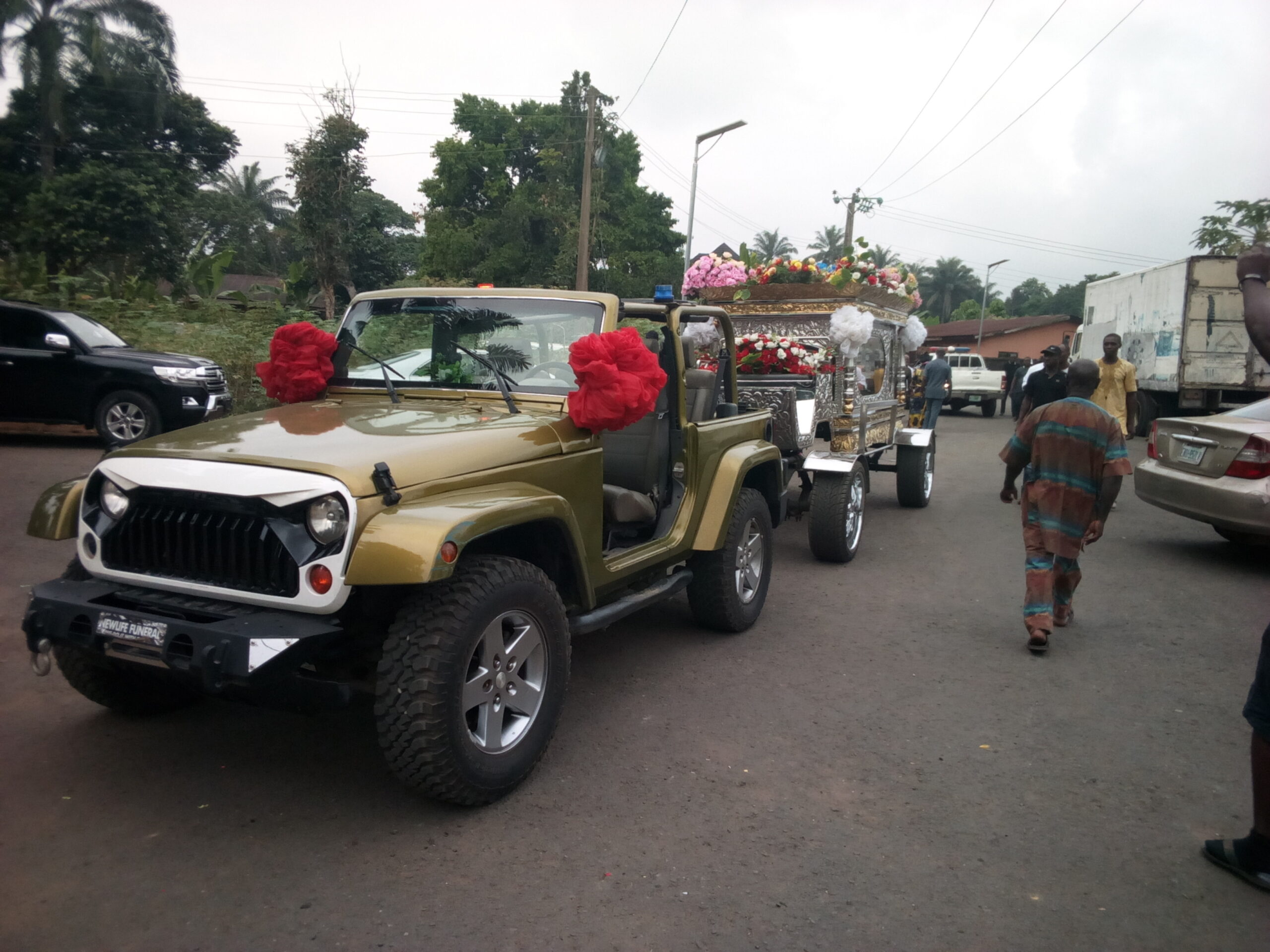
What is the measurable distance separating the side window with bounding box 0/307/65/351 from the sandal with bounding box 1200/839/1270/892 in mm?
12006

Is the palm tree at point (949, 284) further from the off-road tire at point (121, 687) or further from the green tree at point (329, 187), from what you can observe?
the off-road tire at point (121, 687)

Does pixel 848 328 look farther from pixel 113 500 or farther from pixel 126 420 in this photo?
pixel 126 420

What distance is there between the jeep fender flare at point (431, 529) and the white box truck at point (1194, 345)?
16322mm

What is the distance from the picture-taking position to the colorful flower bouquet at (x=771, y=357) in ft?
24.6

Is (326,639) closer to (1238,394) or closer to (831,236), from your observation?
(1238,394)

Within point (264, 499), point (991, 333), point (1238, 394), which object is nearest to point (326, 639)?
point (264, 499)

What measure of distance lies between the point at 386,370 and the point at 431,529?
1.77 m

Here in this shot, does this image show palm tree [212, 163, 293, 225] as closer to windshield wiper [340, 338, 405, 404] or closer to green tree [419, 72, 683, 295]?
Result: green tree [419, 72, 683, 295]

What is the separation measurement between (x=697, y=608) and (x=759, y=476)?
1007 mm

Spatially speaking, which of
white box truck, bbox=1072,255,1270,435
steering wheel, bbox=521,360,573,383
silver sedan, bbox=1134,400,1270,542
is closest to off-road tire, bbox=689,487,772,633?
steering wheel, bbox=521,360,573,383

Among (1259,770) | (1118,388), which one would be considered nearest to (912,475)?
(1118,388)

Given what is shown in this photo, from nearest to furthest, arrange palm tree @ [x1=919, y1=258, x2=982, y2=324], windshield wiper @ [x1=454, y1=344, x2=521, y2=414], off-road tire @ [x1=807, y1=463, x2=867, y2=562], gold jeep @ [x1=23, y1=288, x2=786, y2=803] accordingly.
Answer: gold jeep @ [x1=23, y1=288, x2=786, y2=803]
windshield wiper @ [x1=454, y1=344, x2=521, y2=414]
off-road tire @ [x1=807, y1=463, x2=867, y2=562]
palm tree @ [x1=919, y1=258, x2=982, y2=324]

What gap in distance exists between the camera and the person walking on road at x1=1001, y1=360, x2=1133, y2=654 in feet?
17.2

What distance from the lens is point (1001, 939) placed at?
8.89 ft
